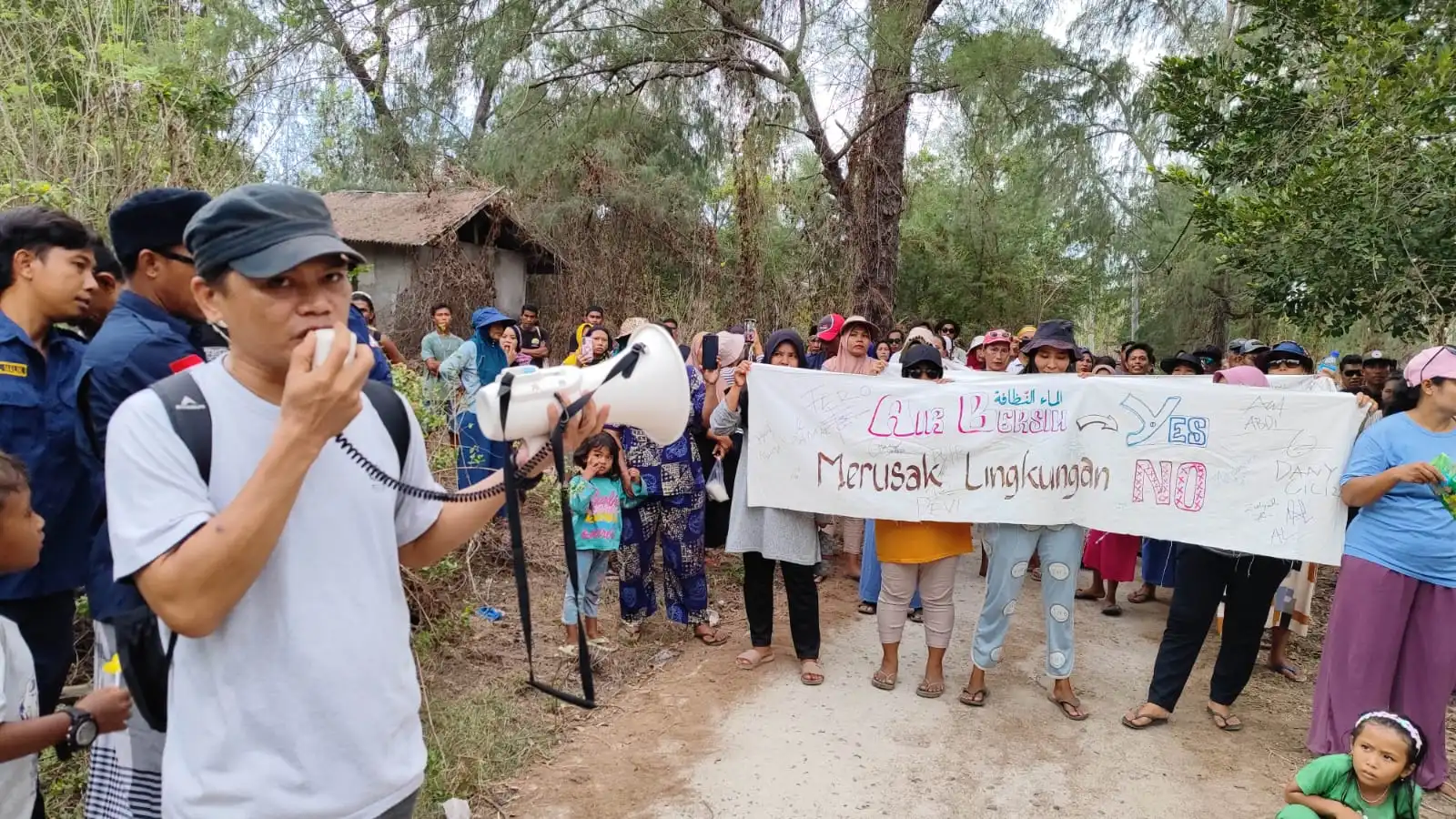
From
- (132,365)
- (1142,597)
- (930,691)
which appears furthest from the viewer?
(1142,597)

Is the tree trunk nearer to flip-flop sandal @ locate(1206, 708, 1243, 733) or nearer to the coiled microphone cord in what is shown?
flip-flop sandal @ locate(1206, 708, 1243, 733)

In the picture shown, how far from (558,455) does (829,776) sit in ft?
8.13

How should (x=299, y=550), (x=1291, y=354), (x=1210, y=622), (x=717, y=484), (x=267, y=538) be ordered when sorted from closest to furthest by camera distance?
(x=267, y=538) < (x=299, y=550) < (x=1210, y=622) < (x=1291, y=354) < (x=717, y=484)

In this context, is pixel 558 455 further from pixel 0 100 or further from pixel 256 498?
pixel 0 100

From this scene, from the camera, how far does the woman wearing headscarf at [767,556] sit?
4508 mm

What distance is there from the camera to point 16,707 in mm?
1833

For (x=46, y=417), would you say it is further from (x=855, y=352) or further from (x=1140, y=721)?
(x=1140, y=721)

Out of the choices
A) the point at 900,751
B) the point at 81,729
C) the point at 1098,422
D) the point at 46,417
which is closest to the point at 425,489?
the point at 81,729

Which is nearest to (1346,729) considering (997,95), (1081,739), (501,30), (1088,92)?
(1081,739)

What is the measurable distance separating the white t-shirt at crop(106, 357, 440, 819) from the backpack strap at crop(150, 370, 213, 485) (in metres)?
0.01

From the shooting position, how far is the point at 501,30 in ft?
25.6

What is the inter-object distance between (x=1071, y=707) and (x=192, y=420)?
160 inches

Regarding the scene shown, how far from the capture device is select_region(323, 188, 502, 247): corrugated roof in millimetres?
14391

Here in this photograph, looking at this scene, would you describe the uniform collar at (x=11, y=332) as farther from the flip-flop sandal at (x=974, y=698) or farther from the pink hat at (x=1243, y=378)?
the pink hat at (x=1243, y=378)
